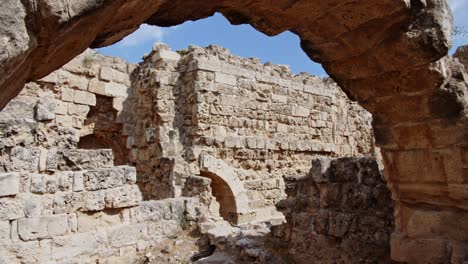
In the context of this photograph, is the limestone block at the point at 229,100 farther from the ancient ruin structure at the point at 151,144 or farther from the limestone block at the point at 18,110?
the limestone block at the point at 18,110

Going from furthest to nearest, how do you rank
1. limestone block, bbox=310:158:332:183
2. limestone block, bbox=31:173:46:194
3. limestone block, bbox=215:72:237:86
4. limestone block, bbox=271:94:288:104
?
limestone block, bbox=271:94:288:104 < limestone block, bbox=215:72:237:86 < limestone block, bbox=310:158:332:183 < limestone block, bbox=31:173:46:194

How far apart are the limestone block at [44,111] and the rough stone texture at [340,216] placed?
336 centimetres

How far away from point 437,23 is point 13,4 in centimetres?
274

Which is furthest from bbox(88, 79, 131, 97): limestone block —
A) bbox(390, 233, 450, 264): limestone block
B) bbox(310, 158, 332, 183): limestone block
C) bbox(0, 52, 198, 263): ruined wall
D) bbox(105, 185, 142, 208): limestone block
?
bbox(390, 233, 450, 264): limestone block

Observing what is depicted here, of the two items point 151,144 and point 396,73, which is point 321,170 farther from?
point 151,144

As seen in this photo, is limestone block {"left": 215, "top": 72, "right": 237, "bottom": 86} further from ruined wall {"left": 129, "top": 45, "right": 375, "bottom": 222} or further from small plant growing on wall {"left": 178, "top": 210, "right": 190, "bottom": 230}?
small plant growing on wall {"left": 178, "top": 210, "right": 190, "bottom": 230}

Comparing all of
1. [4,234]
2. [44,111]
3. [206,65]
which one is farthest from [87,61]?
[4,234]

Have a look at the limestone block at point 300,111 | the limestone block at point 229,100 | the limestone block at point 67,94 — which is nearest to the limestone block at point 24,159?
the limestone block at point 67,94

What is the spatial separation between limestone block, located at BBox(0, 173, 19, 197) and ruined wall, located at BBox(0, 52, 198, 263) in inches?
0.4

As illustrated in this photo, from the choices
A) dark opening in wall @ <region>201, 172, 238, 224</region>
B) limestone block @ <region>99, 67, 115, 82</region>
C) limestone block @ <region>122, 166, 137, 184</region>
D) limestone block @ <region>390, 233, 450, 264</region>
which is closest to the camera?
limestone block @ <region>390, 233, 450, 264</region>

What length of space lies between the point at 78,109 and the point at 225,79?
3.39m

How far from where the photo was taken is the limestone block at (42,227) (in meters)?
4.23

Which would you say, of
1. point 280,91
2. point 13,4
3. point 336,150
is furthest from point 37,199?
point 336,150

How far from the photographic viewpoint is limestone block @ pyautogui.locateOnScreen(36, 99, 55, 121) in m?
4.77
